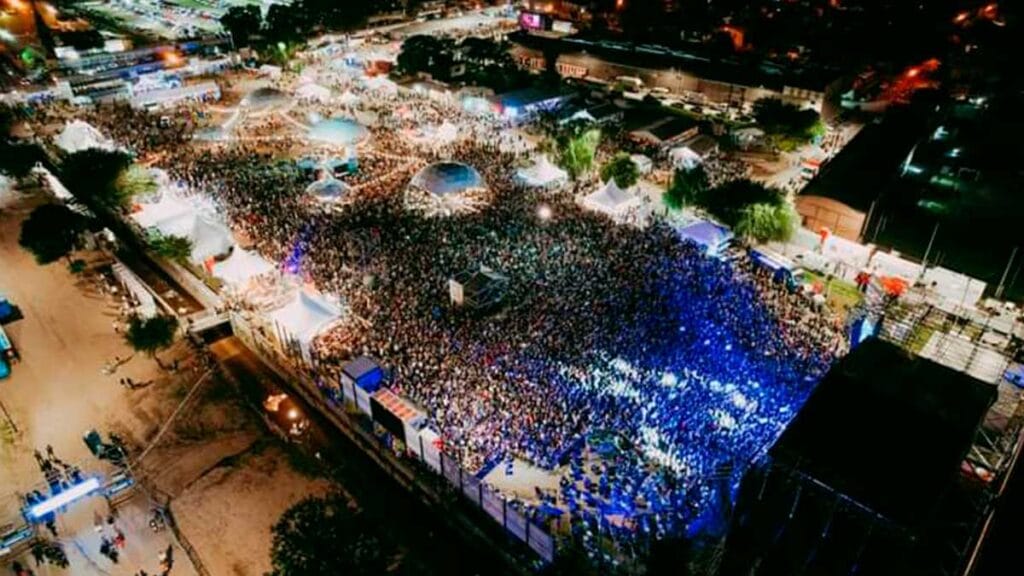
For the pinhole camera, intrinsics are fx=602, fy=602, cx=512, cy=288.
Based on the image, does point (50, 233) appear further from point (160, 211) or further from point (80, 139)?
point (80, 139)

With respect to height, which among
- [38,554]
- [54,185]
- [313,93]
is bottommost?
[38,554]

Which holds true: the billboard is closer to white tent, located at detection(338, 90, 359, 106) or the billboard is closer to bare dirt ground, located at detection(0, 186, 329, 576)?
white tent, located at detection(338, 90, 359, 106)

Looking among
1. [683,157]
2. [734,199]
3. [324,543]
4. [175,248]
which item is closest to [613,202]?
A: [734,199]

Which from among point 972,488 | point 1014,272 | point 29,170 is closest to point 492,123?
point 29,170

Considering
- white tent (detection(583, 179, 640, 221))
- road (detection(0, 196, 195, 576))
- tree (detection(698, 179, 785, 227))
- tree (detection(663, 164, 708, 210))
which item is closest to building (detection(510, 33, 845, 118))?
tree (detection(663, 164, 708, 210))

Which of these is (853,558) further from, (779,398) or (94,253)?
(94,253)

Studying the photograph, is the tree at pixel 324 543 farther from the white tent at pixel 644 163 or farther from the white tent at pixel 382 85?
the white tent at pixel 382 85

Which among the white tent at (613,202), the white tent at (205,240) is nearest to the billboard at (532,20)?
the white tent at (613,202)
